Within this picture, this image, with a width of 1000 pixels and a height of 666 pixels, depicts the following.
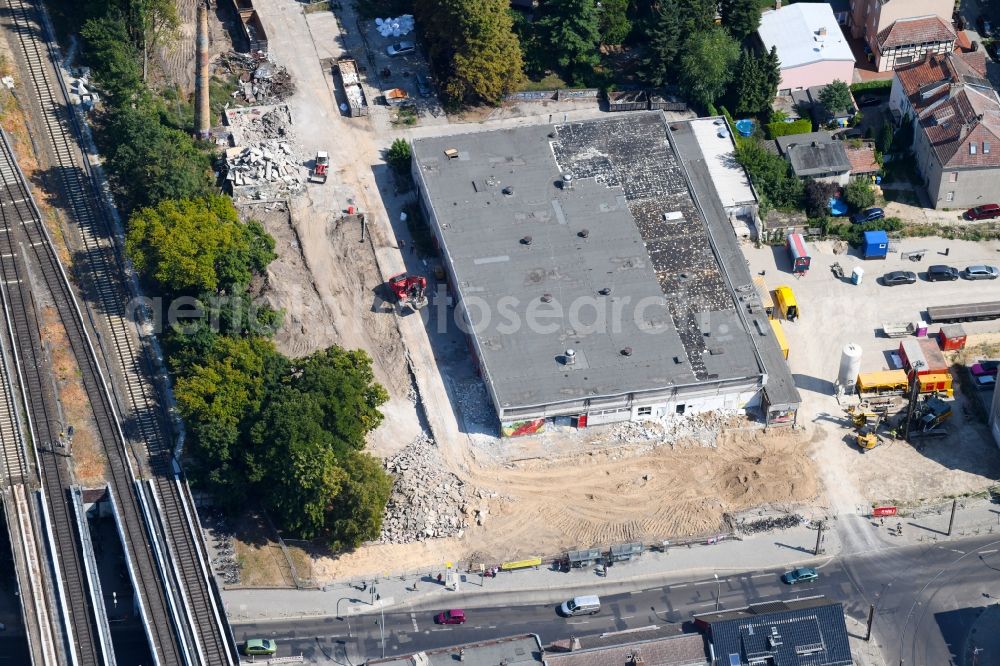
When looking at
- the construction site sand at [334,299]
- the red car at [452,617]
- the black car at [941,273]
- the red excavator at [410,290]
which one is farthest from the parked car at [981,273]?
the red car at [452,617]

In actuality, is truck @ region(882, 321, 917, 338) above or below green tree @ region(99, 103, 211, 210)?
below

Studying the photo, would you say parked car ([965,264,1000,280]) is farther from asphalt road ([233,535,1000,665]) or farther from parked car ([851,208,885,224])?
asphalt road ([233,535,1000,665])

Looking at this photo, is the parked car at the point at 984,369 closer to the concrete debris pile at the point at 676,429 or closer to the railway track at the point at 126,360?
the concrete debris pile at the point at 676,429

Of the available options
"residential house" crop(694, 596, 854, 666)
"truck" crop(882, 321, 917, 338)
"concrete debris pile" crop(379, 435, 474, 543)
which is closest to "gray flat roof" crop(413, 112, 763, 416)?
"concrete debris pile" crop(379, 435, 474, 543)

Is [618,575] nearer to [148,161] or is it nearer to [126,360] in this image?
[126,360]

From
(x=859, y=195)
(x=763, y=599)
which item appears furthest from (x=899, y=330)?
(x=763, y=599)

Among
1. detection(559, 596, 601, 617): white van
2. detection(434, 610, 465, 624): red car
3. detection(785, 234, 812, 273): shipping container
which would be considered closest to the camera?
detection(434, 610, 465, 624): red car
